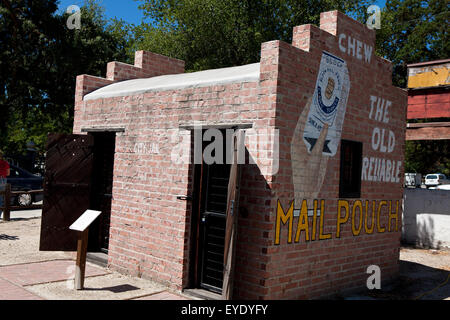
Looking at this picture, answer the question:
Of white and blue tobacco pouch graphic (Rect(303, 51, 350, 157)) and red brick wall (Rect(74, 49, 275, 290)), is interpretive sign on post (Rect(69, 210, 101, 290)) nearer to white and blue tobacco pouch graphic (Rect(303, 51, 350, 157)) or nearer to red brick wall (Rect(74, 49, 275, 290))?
red brick wall (Rect(74, 49, 275, 290))

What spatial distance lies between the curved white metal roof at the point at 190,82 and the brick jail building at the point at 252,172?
0.03 m

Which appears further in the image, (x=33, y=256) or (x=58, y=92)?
(x=58, y=92)

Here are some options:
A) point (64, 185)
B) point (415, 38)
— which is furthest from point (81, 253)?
point (415, 38)

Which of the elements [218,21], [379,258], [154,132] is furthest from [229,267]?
[218,21]

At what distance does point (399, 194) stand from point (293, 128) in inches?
145

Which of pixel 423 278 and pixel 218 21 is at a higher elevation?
pixel 218 21

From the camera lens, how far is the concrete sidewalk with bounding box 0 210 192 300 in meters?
6.09

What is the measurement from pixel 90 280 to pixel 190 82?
3360 mm

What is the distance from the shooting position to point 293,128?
19.6ft

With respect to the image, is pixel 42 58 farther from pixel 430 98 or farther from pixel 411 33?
pixel 411 33

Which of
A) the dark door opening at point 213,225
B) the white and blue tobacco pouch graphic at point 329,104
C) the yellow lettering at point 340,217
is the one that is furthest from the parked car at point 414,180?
the dark door opening at point 213,225

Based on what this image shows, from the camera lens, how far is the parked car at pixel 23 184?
16.8m

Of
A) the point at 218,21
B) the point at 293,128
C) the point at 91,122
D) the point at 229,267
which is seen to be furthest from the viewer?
the point at 218,21

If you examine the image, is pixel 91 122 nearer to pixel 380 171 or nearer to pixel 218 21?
pixel 380 171
